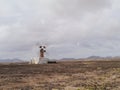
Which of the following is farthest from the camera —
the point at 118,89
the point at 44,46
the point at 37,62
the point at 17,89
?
the point at 44,46

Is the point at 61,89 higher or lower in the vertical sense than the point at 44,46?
lower

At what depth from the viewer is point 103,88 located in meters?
30.4

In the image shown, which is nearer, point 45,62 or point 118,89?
point 118,89

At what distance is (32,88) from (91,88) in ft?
21.9

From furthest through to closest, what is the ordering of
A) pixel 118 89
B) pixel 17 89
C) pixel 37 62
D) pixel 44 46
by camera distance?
pixel 44 46
pixel 37 62
pixel 17 89
pixel 118 89

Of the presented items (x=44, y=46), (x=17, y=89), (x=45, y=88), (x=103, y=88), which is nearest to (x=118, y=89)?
(x=103, y=88)

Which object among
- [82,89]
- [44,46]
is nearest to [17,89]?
[82,89]

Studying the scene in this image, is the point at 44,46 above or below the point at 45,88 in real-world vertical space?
above

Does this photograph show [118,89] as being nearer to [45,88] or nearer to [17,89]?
[45,88]

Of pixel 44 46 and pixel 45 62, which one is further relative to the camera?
pixel 44 46

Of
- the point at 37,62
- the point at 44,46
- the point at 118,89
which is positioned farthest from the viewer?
the point at 44,46

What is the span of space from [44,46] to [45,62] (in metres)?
12.2

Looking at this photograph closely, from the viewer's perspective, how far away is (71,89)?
30656 millimetres

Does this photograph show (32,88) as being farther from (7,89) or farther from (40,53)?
(40,53)
